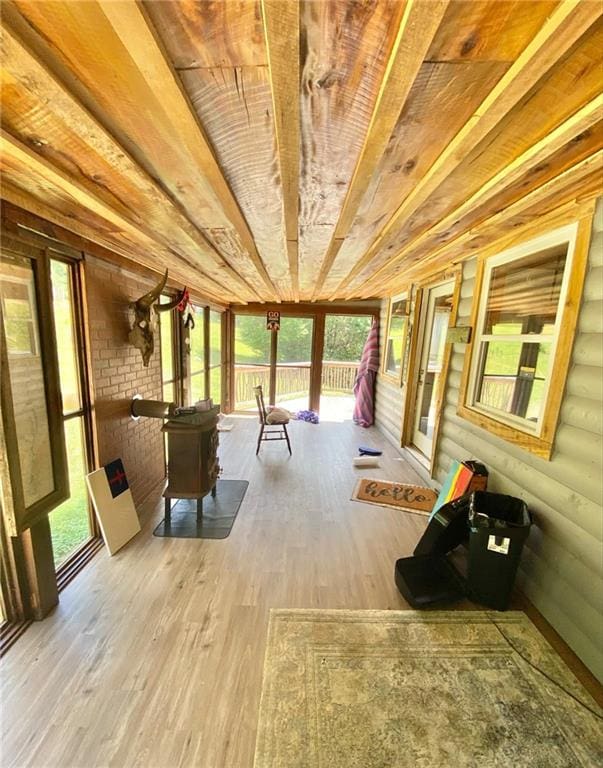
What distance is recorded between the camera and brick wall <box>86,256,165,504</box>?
83.7 inches

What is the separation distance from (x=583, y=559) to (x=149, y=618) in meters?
2.30

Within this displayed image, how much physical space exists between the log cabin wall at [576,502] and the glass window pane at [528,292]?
36 centimetres

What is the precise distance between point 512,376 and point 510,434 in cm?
67

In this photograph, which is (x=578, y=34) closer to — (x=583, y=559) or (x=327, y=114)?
(x=327, y=114)

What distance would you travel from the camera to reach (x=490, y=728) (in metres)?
1.23

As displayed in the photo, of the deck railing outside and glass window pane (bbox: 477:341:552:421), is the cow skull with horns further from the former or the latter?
the deck railing outside

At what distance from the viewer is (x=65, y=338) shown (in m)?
1.96

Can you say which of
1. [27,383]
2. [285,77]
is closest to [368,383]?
[27,383]

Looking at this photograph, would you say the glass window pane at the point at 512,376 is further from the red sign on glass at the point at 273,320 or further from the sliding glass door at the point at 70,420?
the red sign on glass at the point at 273,320

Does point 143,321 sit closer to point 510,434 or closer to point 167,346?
point 167,346

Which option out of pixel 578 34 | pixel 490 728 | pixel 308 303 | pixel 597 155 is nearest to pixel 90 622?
pixel 490 728

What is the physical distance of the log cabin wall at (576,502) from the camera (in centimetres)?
143

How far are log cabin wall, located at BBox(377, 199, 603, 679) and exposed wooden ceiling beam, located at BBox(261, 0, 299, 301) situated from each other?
1574 mm

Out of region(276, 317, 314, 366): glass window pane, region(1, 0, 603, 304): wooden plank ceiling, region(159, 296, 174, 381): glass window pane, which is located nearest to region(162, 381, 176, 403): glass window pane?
region(159, 296, 174, 381): glass window pane
